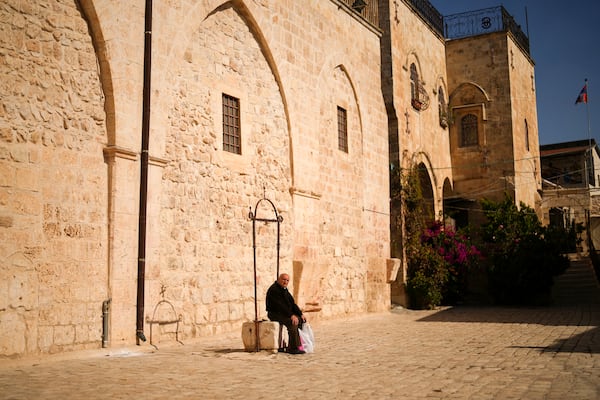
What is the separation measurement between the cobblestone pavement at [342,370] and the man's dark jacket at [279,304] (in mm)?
565

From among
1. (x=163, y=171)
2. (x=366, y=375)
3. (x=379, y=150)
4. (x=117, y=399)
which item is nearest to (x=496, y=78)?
(x=379, y=150)

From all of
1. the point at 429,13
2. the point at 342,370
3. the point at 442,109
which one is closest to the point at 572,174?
the point at 442,109

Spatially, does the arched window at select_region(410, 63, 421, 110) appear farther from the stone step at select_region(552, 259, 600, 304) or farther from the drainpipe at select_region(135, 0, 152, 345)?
the drainpipe at select_region(135, 0, 152, 345)

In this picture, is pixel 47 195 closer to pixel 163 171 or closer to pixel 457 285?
pixel 163 171

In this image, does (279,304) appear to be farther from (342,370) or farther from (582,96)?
(582,96)

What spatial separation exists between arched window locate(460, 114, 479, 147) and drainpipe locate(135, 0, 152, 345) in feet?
58.2

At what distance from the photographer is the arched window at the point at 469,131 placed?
25156mm

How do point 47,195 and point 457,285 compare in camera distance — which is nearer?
point 47,195

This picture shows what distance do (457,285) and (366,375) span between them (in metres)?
14.3

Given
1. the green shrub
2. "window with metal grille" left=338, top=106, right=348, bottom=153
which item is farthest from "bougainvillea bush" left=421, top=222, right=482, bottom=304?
"window with metal grille" left=338, top=106, right=348, bottom=153

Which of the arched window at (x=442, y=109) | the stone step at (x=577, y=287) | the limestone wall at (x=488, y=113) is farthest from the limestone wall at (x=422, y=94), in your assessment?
the stone step at (x=577, y=287)

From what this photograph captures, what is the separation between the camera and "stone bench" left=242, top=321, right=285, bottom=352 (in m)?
8.71

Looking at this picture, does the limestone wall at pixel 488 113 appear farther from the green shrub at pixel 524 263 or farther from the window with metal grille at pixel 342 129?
the window with metal grille at pixel 342 129

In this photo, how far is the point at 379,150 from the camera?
17.2m
